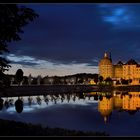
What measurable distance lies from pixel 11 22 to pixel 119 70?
12378cm

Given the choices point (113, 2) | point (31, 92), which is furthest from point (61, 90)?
point (113, 2)

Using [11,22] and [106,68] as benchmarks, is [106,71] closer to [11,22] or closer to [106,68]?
[106,68]

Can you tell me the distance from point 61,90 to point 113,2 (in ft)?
217

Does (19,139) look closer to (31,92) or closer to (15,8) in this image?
(15,8)

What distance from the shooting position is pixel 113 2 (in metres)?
4.43

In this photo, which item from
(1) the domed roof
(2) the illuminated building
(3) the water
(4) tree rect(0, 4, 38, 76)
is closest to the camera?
(4) tree rect(0, 4, 38, 76)

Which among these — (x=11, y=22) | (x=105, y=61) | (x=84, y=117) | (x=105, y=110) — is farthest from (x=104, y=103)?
(x=105, y=61)

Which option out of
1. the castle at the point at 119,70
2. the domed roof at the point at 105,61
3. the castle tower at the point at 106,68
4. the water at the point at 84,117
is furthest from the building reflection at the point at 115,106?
the domed roof at the point at 105,61

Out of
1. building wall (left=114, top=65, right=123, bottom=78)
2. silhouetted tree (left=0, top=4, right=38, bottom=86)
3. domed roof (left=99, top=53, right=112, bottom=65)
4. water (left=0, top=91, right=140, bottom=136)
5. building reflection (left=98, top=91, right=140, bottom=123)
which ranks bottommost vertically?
water (left=0, top=91, right=140, bottom=136)

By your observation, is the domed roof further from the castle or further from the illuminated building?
the illuminated building

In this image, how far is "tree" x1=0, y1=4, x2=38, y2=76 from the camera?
23.5ft

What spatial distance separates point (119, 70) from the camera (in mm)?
129625

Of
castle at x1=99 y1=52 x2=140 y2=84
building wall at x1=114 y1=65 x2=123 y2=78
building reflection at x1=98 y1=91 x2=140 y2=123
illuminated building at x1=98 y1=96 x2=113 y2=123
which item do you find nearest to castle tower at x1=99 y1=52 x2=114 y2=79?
castle at x1=99 y1=52 x2=140 y2=84

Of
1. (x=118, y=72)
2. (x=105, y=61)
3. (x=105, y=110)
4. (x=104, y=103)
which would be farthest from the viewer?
(x=118, y=72)
